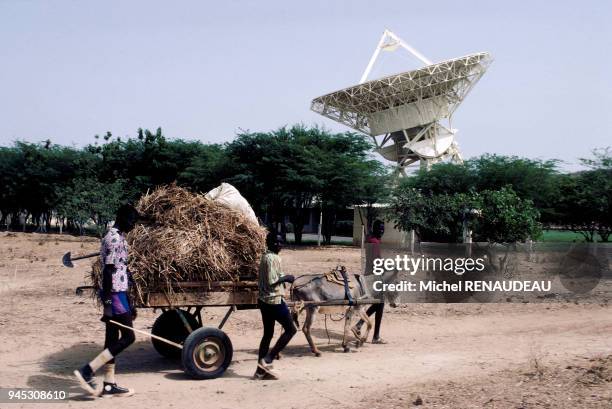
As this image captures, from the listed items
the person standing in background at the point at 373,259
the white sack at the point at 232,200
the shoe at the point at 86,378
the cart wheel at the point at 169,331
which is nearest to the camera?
the shoe at the point at 86,378

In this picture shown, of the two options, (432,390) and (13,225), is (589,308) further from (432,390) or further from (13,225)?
(13,225)

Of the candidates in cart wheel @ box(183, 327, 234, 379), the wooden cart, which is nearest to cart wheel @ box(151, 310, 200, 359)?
A: the wooden cart

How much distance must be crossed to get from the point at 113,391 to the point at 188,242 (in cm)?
212

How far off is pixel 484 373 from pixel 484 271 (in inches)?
325

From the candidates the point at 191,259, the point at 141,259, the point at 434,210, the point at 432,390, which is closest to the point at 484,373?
the point at 432,390

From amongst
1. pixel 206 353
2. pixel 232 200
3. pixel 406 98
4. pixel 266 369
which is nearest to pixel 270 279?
pixel 266 369

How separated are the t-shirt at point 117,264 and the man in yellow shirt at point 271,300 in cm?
176

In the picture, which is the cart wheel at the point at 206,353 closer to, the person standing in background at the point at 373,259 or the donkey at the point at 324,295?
the donkey at the point at 324,295

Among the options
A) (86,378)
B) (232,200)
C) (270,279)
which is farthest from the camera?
(232,200)

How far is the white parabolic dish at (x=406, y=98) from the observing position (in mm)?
41750

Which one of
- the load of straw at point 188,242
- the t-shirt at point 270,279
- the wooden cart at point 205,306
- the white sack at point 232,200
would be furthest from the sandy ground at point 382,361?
the white sack at point 232,200

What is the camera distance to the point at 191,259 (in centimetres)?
877

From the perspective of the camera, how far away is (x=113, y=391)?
7.74m

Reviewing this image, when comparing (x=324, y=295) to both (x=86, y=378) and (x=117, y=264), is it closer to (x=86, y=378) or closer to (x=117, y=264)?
(x=117, y=264)
